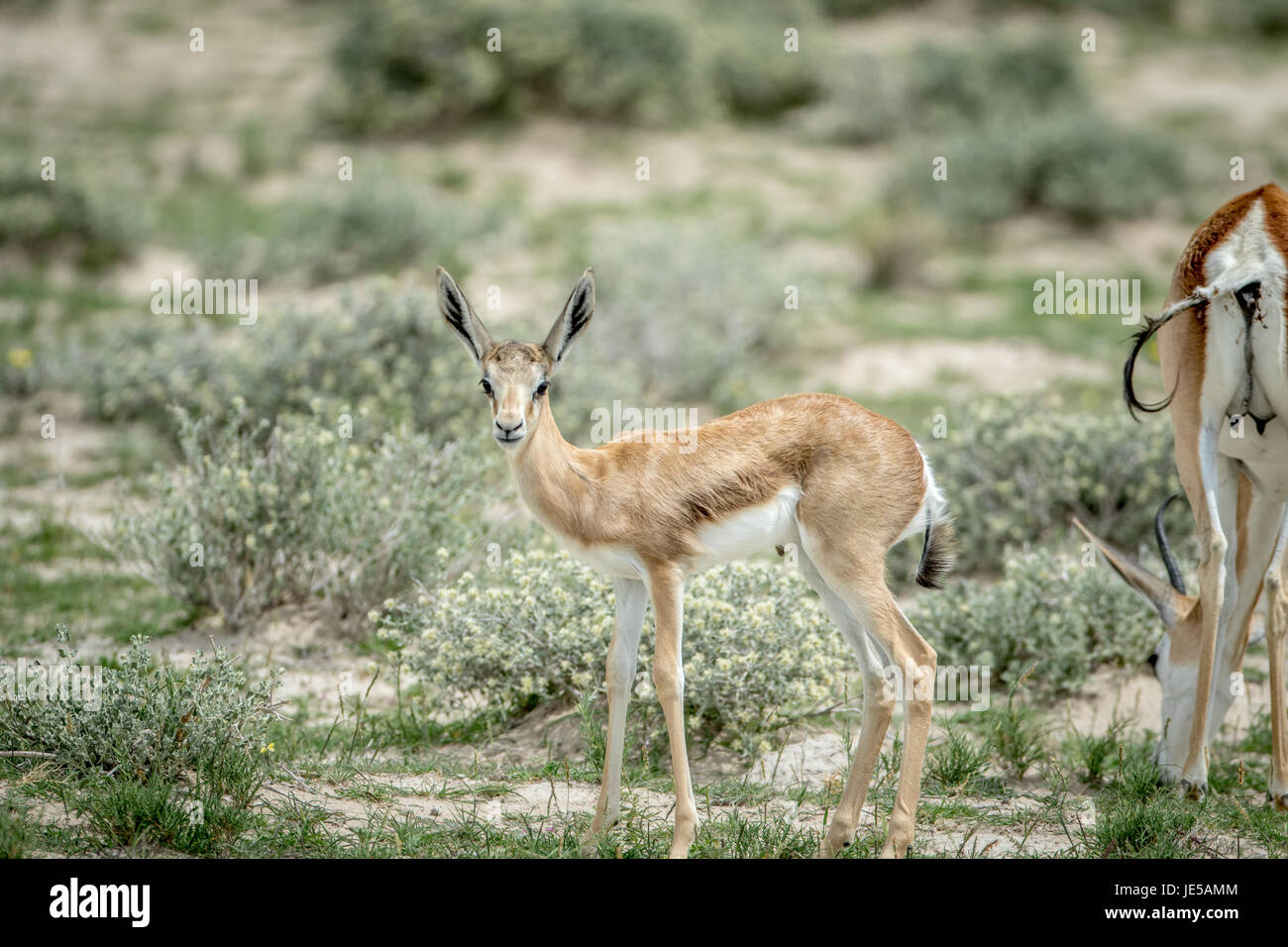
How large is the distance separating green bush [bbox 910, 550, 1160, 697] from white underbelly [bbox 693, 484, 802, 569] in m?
2.69

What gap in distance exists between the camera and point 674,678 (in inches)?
169

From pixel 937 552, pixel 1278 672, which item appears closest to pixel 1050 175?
pixel 1278 672

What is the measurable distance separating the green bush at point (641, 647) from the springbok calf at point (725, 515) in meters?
1.03

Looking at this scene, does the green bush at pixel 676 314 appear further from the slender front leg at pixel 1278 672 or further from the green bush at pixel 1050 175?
the slender front leg at pixel 1278 672

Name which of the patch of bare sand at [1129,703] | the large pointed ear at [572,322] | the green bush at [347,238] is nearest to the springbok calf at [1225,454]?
the patch of bare sand at [1129,703]

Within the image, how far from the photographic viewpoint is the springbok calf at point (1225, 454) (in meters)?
5.22

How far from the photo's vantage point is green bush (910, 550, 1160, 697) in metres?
6.66

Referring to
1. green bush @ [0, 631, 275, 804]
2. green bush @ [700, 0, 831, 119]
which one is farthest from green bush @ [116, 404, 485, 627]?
green bush @ [700, 0, 831, 119]

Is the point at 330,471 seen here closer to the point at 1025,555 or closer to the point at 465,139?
the point at 1025,555

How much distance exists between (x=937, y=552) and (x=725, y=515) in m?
0.82

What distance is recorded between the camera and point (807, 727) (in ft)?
19.5

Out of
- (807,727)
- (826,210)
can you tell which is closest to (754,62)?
(826,210)

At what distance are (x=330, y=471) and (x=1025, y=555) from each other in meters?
3.78

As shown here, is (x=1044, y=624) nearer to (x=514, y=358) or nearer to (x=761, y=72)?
(x=514, y=358)
